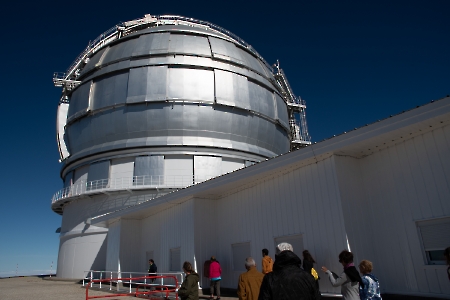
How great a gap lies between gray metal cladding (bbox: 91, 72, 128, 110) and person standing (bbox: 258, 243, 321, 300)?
19436 millimetres

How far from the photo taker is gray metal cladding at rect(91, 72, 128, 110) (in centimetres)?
2099

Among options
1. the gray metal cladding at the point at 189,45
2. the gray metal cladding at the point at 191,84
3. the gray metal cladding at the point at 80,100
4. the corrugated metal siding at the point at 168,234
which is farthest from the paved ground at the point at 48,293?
the gray metal cladding at the point at 189,45

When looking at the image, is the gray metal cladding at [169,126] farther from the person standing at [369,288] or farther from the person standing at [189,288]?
the person standing at [369,288]

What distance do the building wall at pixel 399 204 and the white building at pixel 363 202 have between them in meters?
0.02

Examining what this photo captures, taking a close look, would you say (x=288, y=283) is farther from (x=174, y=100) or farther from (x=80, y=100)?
(x=80, y=100)

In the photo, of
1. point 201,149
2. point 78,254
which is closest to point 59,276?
point 78,254

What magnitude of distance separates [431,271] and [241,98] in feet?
51.9

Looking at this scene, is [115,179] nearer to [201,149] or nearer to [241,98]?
[201,149]

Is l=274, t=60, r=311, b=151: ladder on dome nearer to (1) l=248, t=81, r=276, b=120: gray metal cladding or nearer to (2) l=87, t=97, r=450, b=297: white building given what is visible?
(1) l=248, t=81, r=276, b=120: gray metal cladding

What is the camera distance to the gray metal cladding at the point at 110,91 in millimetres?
20989

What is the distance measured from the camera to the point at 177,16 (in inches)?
1189

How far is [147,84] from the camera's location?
20.6m

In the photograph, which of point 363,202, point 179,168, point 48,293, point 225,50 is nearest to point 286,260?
point 363,202

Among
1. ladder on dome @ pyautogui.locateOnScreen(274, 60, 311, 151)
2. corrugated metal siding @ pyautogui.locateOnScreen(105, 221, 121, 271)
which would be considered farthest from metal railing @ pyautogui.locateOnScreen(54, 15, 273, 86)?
corrugated metal siding @ pyautogui.locateOnScreen(105, 221, 121, 271)
